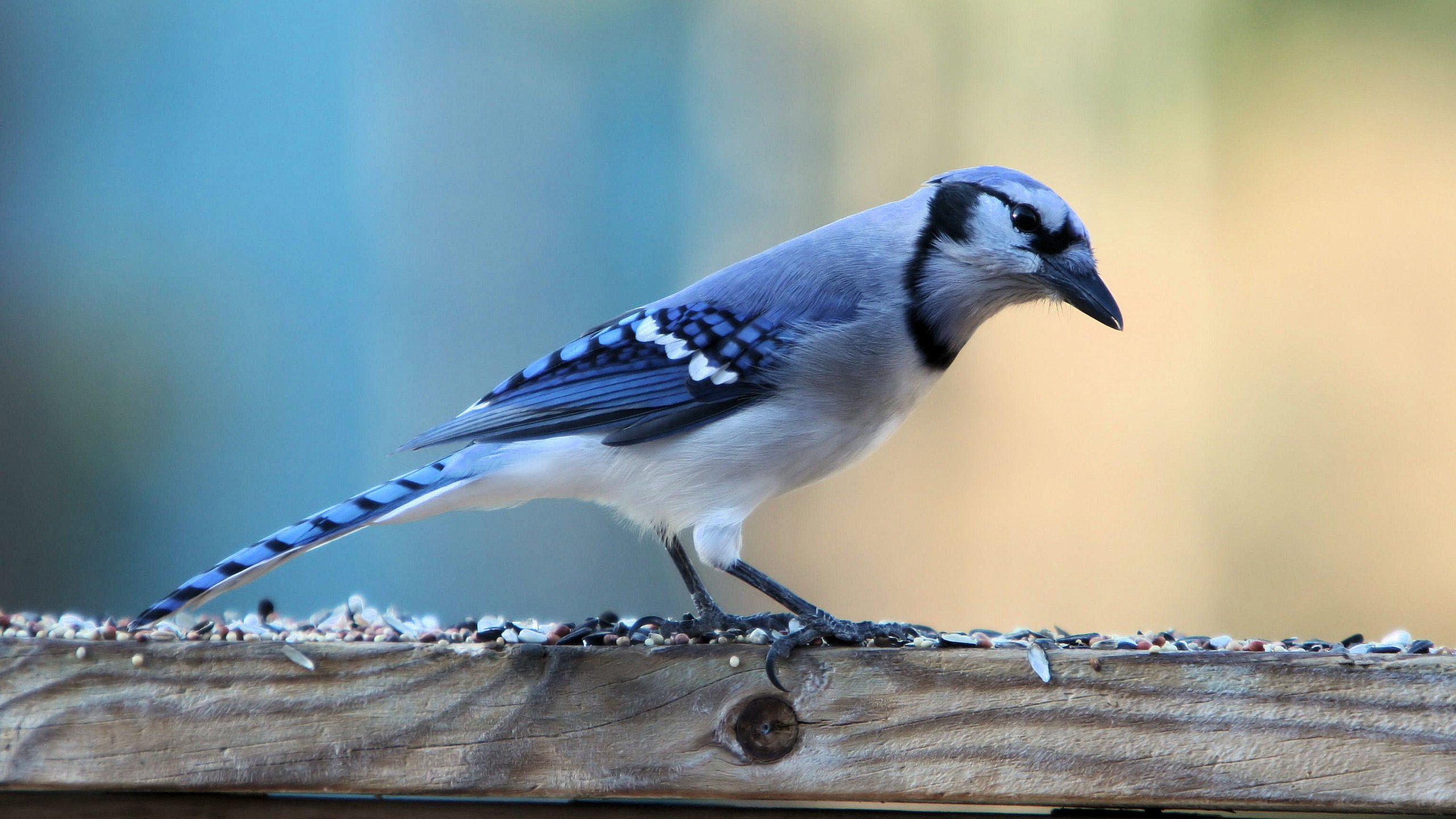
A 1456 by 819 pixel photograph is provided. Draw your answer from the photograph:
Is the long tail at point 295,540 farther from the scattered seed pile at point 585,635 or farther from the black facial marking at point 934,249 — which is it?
the black facial marking at point 934,249

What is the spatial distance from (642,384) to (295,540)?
68 cm

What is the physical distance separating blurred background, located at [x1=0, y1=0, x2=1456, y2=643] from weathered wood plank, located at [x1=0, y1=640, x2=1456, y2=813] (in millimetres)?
2507

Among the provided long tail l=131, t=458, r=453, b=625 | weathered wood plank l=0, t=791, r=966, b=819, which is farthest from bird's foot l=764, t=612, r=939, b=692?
long tail l=131, t=458, r=453, b=625

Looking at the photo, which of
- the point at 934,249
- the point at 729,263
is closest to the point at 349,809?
the point at 934,249

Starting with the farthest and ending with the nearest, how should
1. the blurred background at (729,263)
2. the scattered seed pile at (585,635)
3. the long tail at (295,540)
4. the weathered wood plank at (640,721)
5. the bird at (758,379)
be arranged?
the blurred background at (729,263) < the bird at (758,379) < the long tail at (295,540) < the scattered seed pile at (585,635) < the weathered wood plank at (640,721)

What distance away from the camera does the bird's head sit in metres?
2.29

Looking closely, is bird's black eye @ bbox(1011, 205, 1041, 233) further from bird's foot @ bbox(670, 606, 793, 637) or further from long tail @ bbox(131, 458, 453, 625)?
long tail @ bbox(131, 458, 453, 625)

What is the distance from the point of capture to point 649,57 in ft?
15.3

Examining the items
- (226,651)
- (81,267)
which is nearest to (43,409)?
(81,267)

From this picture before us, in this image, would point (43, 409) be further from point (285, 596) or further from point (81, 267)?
point (285, 596)

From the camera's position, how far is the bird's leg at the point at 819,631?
171 centimetres

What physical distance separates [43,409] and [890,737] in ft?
12.3

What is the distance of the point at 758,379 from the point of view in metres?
2.24

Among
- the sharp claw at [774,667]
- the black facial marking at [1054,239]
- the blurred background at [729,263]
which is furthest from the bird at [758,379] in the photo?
the blurred background at [729,263]
